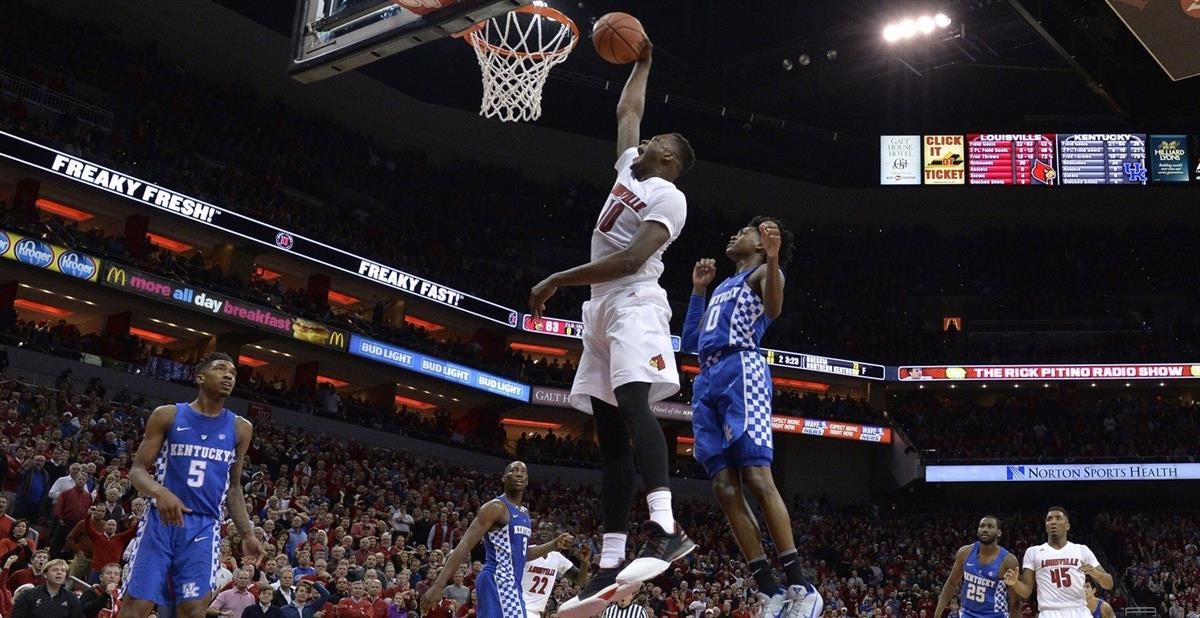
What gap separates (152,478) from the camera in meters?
6.70

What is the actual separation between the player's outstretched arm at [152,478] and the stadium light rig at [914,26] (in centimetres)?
2680

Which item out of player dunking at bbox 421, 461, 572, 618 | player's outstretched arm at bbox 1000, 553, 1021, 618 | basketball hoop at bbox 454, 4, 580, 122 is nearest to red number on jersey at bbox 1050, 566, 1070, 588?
player's outstretched arm at bbox 1000, 553, 1021, 618

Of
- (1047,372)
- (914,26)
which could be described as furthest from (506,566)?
(1047,372)

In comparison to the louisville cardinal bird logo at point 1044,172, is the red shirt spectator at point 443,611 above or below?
below

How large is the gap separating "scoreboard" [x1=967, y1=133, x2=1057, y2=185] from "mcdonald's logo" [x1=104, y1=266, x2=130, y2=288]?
→ 2575cm

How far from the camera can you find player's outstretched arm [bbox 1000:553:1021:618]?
10.5m

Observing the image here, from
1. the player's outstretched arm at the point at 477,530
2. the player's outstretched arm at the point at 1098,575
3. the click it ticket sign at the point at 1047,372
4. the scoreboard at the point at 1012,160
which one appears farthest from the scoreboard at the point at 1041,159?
the player's outstretched arm at the point at 477,530

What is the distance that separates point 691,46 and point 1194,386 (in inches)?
887

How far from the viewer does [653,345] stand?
5602mm

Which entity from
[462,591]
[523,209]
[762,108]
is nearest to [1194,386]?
[762,108]

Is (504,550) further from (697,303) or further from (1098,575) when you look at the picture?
(1098,575)

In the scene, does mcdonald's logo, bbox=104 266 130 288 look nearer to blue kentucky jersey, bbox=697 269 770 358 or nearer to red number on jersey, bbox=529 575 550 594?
red number on jersey, bbox=529 575 550 594

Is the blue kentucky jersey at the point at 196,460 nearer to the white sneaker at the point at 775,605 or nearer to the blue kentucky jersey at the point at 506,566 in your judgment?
the blue kentucky jersey at the point at 506,566

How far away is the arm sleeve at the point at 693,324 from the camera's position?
7.22m
